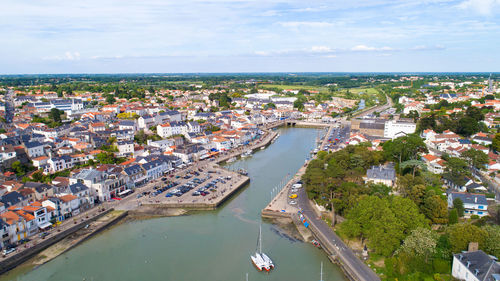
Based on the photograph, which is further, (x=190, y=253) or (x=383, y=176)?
(x=383, y=176)

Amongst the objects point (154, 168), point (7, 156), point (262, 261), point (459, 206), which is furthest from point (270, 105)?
point (262, 261)

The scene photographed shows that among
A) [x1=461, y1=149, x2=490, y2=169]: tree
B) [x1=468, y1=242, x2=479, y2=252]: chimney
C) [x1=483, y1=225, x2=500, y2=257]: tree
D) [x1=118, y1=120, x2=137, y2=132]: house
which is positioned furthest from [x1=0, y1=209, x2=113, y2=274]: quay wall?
[x1=461, y1=149, x2=490, y2=169]: tree

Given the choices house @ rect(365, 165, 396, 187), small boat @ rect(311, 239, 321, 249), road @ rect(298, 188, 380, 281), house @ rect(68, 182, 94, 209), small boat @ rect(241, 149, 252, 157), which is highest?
house @ rect(365, 165, 396, 187)

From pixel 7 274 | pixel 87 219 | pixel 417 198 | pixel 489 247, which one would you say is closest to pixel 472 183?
pixel 417 198

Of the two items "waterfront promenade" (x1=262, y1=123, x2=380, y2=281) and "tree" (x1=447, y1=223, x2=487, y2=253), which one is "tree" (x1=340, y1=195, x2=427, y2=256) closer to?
"waterfront promenade" (x1=262, y1=123, x2=380, y2=281)

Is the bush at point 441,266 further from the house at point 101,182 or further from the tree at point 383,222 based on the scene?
the house at point 101,182

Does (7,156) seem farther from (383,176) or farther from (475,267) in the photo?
(475,267)
